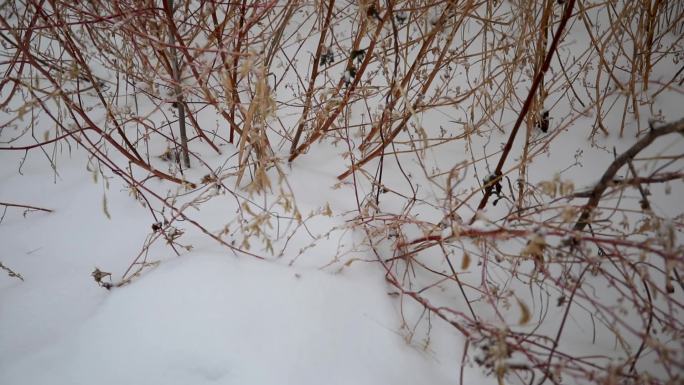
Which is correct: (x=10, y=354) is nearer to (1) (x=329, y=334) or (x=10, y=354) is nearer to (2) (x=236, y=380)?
(2) (x=236, y=380)

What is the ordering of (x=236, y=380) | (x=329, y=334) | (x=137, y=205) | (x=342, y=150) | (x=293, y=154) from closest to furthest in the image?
(x=236, y=380) → (x=329, y=334) → (x=137, y=205) → (x=293, y=154) → (x=342, y=150)

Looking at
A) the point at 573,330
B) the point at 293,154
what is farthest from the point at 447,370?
the point at 293,154

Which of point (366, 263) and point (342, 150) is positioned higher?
point (342, 150)

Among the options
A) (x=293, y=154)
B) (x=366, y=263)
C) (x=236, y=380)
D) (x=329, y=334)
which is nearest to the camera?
(x=236, y=380)

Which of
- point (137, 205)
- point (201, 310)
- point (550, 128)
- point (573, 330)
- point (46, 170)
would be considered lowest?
point (201, 310)

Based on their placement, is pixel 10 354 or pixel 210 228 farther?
pixel 210 228

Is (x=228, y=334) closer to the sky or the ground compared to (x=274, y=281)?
closer to the ground

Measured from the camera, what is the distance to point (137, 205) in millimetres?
1506

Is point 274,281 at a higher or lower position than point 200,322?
higher

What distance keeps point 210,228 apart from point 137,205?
316 millimetres

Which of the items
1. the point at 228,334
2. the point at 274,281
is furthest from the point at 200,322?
the point at 274,281

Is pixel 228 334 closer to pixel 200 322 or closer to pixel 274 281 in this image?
pixel 200 322

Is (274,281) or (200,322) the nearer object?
(200,322)

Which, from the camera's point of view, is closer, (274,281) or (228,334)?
(228,334)
